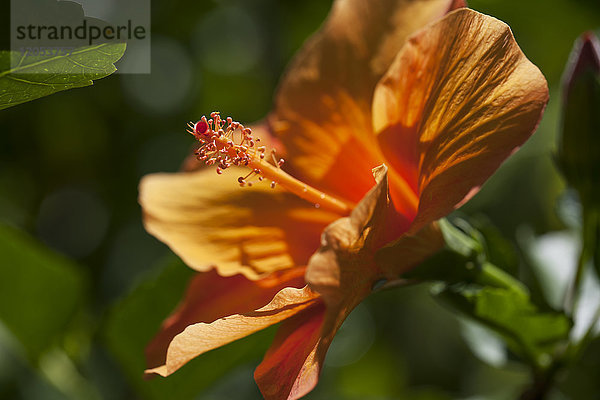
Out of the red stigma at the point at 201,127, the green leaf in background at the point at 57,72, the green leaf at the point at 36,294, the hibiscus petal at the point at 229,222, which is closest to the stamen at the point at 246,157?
the red stigma at the point at 201,127

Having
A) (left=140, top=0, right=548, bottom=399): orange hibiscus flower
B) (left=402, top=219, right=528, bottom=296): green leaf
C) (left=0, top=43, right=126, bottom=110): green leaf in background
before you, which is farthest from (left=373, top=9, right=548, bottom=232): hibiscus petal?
(left=0, top=43, right=126, bottom=110): green leaf in background

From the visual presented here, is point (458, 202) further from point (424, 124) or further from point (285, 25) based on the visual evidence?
point (285, 25)

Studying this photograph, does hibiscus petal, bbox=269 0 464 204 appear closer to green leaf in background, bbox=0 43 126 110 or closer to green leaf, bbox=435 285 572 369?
green leaf, bbox=435 285 572 369

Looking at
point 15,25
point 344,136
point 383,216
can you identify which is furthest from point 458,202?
point 15,25

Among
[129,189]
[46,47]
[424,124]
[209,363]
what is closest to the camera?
[46,47]

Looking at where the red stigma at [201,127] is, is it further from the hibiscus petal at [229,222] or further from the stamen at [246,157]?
the hibiscus petal at [229,222]

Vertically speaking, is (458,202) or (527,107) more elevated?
(527,107)

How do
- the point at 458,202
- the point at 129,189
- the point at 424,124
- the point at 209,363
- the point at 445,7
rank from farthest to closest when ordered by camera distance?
the point at 129,189 → the point at 209,363 → the point at 445,7 → the point at 424,124 → the point at 458,202
